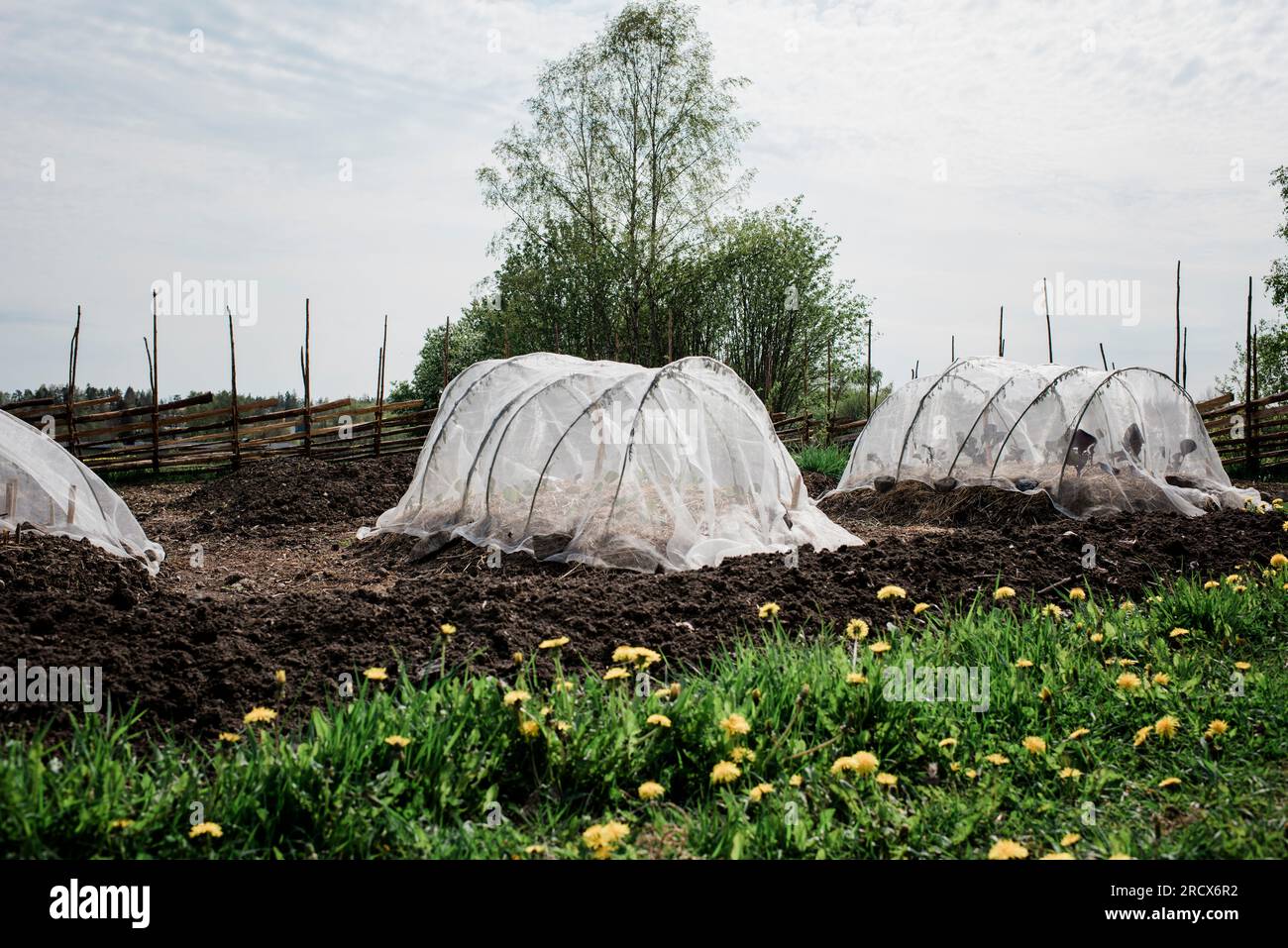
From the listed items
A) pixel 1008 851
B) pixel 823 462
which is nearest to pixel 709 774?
pixel 1008 851

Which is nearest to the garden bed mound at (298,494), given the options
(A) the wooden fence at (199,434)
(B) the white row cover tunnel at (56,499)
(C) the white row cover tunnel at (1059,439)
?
(A) the wooden fence at (199,434)

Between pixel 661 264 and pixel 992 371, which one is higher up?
pixel 661 264

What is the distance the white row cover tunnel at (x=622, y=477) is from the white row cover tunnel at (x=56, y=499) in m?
1.97

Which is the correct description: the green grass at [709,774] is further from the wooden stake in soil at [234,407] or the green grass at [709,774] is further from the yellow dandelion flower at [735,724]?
the wooden stake in soil at [234,407]

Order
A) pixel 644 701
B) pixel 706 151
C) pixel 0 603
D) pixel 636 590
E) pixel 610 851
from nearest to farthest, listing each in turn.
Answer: pixel 610 851 → pixel 644 701 → pixel 0 603 → pixel 636 590 → pixel 706 151

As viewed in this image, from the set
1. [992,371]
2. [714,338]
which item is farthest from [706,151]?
[992,371]

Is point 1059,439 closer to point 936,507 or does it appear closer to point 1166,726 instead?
point 936,507

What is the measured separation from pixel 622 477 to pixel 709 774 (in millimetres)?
4056

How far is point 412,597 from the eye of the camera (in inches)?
192

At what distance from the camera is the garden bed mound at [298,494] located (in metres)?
9.69

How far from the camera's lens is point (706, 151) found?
20.7 m

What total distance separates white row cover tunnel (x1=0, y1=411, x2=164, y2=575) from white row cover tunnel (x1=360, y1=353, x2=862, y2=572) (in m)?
1.97
